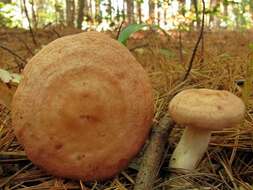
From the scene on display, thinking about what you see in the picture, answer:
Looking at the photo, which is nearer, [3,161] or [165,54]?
[3,161]

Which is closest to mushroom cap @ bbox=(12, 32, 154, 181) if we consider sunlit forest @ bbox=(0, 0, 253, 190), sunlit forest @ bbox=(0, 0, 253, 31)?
sunlit forest @ bbox=(0, 0, 253, 190)

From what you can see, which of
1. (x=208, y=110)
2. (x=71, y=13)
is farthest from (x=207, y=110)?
(x=71, y=13)

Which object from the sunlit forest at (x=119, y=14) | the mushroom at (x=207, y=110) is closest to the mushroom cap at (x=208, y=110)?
the mushroom at (x=207, y=110)

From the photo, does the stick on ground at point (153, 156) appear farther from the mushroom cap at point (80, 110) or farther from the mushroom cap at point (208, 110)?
the mushroom cap at point (208, 110)

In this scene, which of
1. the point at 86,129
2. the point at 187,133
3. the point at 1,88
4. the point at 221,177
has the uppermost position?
the point at 1,88

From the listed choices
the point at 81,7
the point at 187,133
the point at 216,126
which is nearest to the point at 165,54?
the point at 187,133

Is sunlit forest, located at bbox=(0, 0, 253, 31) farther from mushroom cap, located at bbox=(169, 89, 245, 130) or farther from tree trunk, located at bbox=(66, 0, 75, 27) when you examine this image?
mushroom cap, located at bbox=(169, 89, 245, 130)

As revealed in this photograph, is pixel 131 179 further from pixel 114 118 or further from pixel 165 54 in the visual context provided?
pixel 165 54

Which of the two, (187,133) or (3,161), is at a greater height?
(187,133)
